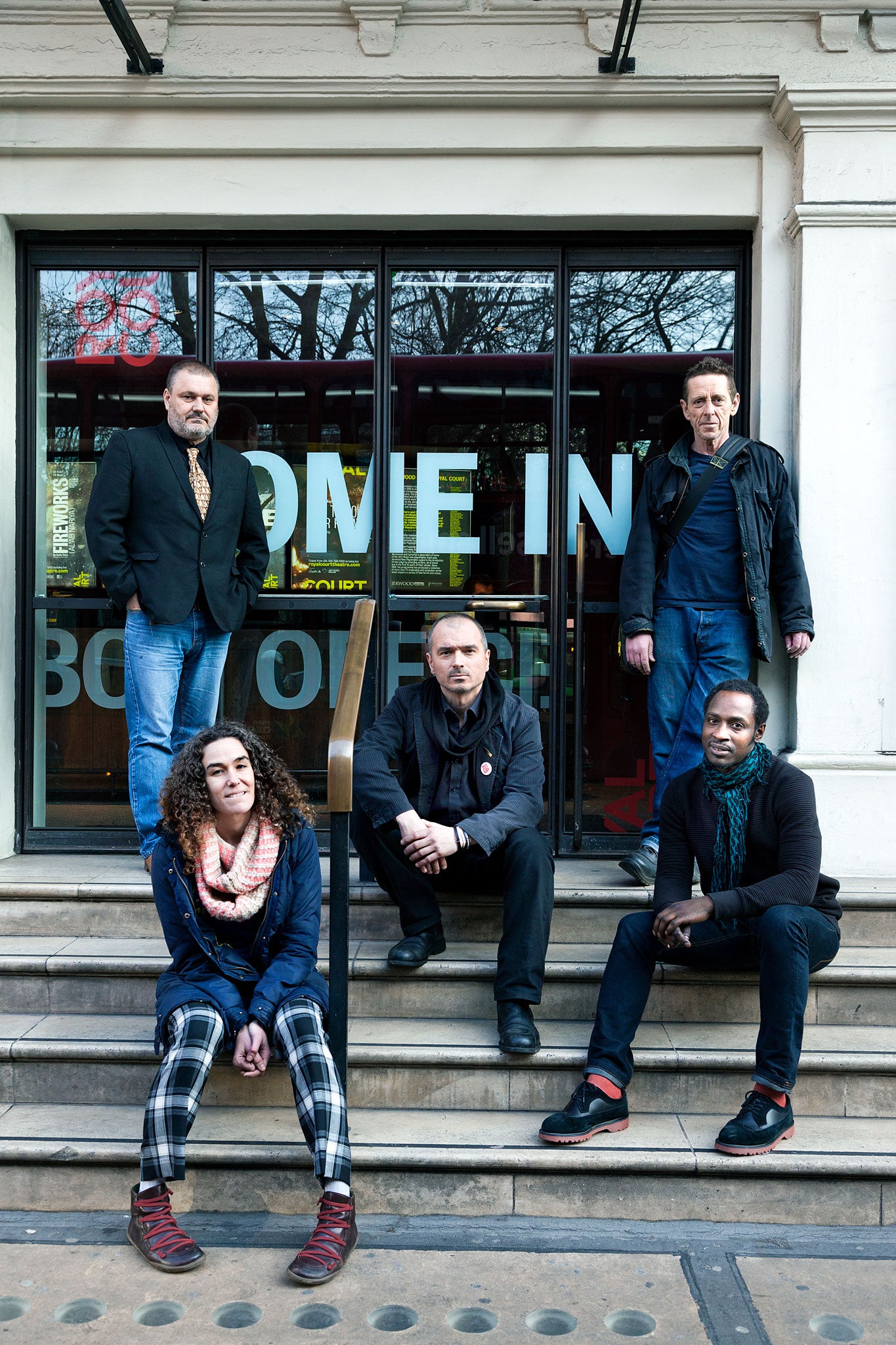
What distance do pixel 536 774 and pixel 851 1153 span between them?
147 cm

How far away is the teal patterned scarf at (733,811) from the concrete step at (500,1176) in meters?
0.76

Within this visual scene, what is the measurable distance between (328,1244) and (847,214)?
412 cm

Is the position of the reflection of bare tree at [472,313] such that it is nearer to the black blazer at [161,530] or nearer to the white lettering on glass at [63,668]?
the black blazer at [161,530]

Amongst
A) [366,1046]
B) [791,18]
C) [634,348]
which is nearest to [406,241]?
[634,348]

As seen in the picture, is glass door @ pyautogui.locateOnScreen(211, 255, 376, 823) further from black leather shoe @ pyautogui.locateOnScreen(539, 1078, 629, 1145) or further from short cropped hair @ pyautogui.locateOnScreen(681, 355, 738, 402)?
black leather shoe @ pyautogui.locateOnScreen(539, 1078, 629, 1145)

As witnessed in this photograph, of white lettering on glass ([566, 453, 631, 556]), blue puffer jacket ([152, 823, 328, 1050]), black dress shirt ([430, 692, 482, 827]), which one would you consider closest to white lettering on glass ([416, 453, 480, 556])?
white lettering on glass ([566, 453, 631, 556])

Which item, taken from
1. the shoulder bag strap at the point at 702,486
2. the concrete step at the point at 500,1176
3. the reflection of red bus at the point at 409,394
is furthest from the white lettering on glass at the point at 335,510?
the concrete step at the point at 500,1176

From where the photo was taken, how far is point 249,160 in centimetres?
495

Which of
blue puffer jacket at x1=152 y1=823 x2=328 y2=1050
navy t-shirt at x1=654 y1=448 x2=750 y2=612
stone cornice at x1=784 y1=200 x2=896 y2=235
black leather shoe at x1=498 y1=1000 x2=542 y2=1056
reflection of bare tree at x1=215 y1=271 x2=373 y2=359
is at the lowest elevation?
black leather shoe at x1=498 y1=1000 x2=542 y2=1056

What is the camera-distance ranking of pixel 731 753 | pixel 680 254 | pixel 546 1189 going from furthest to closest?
pixel 680 254, pixel 731 753, pixel 546 1189

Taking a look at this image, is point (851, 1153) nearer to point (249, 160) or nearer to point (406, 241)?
point (406, 241)

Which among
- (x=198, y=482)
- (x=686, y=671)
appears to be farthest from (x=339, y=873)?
(x=198, y=482)

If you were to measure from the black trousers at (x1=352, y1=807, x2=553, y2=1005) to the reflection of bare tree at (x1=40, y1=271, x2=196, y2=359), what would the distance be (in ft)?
8.21

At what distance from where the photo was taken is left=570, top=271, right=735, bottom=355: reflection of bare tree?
5164mm
